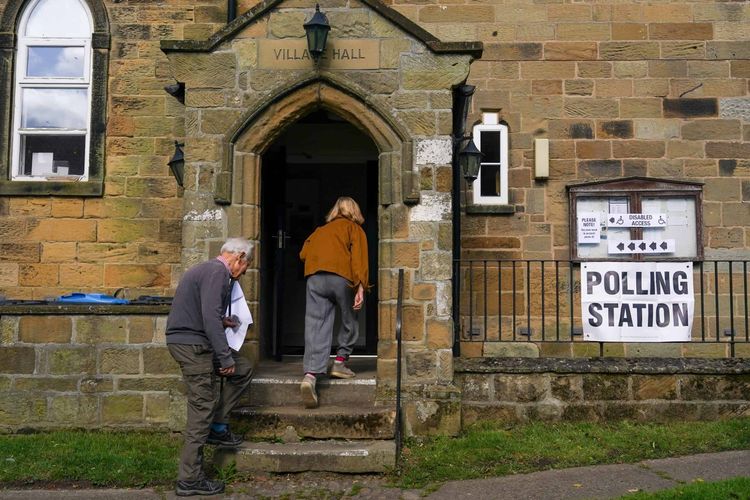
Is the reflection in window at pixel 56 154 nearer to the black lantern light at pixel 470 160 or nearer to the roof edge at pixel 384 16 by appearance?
the roof edge at pixel 384 16

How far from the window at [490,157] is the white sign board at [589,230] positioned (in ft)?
3.23

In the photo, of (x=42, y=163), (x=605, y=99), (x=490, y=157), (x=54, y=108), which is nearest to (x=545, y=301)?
(x=490, y=157)

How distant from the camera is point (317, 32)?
256 inches

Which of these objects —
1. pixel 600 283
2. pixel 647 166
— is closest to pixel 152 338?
pixel 600 283

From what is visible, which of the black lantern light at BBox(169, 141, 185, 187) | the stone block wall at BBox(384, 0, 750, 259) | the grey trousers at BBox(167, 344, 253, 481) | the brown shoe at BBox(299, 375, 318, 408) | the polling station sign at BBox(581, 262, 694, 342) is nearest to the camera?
the grey trousers at BBox(167, 344, 253, 481)

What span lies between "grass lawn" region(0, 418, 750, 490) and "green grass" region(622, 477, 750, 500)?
3.18 feet

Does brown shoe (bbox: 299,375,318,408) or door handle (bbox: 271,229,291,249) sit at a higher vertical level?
door handle (bbox: 271,229,291,249)

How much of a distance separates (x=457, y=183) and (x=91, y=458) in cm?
504

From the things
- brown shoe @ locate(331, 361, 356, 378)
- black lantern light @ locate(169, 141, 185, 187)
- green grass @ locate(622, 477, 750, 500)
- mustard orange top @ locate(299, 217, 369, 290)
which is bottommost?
green grass @ locate(622, 477, 750, 500)

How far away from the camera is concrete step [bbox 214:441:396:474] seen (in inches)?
228

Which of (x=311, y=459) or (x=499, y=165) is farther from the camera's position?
(x=499, y=165)

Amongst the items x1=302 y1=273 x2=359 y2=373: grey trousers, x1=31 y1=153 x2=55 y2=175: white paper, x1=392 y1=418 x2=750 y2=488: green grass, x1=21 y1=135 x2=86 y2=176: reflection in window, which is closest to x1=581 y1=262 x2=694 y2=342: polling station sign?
x1=392 y1=418 x2=750 y2=488: green grass

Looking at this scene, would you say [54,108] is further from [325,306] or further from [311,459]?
[311,459]

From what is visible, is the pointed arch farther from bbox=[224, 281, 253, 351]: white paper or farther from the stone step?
the stone step
